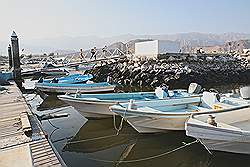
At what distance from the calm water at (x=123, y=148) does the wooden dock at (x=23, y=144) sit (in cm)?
148

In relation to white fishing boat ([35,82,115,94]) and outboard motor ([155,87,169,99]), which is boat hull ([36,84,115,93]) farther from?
outboard motor ([155,87,169,99])

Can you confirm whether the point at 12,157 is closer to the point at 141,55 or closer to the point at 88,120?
the point at 88,120

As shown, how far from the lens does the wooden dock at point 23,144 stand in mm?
5344

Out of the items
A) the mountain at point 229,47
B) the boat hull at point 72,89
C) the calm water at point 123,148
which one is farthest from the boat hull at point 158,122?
the mountain at point 229,47

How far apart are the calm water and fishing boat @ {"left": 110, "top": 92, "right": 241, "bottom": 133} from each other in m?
0.57

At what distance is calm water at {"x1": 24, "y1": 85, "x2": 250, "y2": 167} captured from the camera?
25.1 feet

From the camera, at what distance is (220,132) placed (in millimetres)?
6781

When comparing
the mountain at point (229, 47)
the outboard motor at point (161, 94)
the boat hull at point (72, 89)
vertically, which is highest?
the mountain at point (229, 47)

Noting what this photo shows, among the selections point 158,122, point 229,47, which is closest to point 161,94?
point 158,122

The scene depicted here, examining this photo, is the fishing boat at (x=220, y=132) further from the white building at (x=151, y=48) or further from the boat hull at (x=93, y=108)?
the white building at (x=151, y=48)

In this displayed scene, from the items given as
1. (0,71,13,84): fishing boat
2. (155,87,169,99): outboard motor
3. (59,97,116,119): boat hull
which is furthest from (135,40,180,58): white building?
(59,97,116,119): boat hull

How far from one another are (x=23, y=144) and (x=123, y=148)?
11.5ft

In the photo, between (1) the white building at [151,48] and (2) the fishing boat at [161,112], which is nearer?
(2) the fishing boat at [161,112]

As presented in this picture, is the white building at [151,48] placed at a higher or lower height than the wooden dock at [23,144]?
higher
